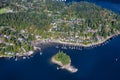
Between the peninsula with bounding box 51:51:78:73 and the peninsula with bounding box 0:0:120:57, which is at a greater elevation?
the peninsula with bounding box 0:0:120:57

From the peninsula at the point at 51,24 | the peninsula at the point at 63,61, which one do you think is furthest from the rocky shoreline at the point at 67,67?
the peninsula at the point at 51,24

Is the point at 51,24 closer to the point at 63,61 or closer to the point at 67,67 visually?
the point at 63,61

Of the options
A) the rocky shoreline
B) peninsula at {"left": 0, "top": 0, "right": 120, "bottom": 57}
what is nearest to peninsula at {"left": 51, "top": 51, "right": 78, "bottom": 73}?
the rocky shoreline

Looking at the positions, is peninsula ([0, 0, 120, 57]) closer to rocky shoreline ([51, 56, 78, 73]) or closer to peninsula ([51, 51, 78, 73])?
peninsula ([51, 51, 78, 73])

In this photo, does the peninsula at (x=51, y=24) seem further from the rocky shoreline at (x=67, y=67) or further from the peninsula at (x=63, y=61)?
the rocky shoreline at (x=67, y=67)

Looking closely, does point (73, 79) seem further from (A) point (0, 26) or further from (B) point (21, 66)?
(A) point (0, 26)

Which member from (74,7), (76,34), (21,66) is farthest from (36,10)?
(21,66)
